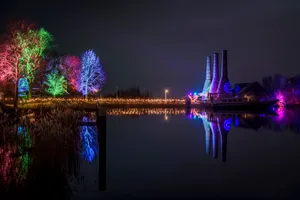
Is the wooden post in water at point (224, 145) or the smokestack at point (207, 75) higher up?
the smokestack at point (207, 75)

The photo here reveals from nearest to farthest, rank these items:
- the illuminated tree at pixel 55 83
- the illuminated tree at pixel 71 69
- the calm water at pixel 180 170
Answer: the calm water at pixel 180 170 < the illuminated tree at pixel 55 83 < the illuminated tree at pixel 71 69

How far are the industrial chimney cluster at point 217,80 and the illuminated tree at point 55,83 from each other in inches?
1383

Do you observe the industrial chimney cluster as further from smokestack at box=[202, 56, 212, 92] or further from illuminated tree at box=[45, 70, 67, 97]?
illuminated tree at box=[45, 70, 67, 97]

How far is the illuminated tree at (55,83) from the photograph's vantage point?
5669 cm

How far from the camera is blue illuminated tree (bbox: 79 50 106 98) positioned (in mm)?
62625

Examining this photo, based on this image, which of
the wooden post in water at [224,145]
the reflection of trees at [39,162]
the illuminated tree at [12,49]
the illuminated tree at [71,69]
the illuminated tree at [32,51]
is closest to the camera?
the reflection of trees at [39,162]

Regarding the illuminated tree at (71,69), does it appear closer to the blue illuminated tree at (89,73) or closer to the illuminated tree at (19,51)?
the blue illuminated tree at (89,73)

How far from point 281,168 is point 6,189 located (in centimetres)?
1009

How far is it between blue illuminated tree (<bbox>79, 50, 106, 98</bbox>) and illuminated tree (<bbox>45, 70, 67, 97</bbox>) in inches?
208

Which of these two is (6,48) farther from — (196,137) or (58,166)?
(58,166)

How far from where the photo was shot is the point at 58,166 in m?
10.0

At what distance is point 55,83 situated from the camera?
57.4 meters

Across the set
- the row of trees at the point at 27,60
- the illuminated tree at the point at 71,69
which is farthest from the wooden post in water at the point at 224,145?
the illuminated tree at the point at 71,69

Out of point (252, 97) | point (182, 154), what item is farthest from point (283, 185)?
point (252, 97)
